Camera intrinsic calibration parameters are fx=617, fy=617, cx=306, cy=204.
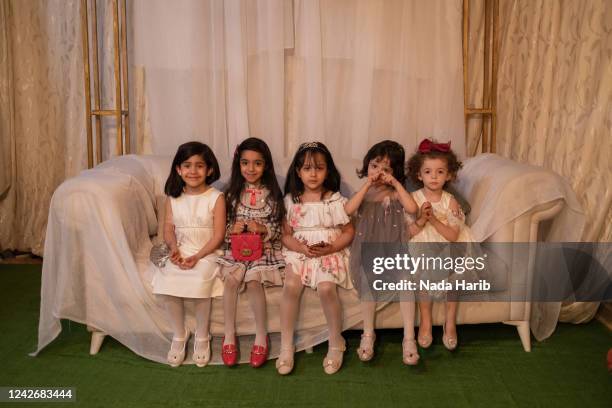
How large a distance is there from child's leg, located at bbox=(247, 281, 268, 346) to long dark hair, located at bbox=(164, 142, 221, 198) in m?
0.48

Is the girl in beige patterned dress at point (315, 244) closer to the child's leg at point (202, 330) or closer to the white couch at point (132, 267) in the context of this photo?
the white couch at point (132, 267)

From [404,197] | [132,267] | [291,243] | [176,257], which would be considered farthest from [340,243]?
[132,267]

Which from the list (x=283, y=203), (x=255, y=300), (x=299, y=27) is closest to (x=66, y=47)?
(x=299, y=27)

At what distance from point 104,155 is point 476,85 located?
200 centimetres

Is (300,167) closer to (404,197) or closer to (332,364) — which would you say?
(404,197)

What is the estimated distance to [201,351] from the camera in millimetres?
2166

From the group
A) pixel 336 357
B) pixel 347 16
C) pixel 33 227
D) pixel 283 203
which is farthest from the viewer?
pixel 33 227

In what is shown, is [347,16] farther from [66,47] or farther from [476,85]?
[66,47]

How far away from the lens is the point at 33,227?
356 centimetres

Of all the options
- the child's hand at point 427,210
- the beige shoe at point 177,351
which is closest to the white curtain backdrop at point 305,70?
the child's hand at point 427,210

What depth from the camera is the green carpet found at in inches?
76.1

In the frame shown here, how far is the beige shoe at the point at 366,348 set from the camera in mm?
2158

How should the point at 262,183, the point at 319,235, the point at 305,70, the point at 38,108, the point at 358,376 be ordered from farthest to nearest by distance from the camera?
1. the point at 38,108
2. the point at 305,70
3. the point at 262,183
4. the point at 319,235
5. the point at 358,376

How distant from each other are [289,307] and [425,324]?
0.50m
